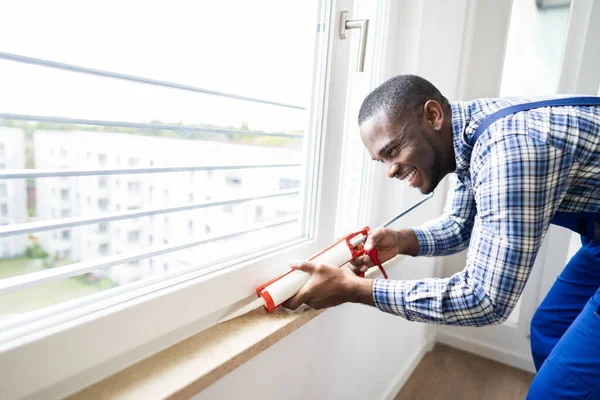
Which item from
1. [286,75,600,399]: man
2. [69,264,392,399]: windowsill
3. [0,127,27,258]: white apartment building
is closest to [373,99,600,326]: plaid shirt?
[286,75,600,399]: man

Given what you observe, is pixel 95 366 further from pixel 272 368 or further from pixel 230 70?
pixel 230 70

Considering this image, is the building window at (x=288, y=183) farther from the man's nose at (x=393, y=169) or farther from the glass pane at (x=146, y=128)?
the man's nose at (x=393, y=169)

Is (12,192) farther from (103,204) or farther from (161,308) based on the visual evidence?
(161,308)

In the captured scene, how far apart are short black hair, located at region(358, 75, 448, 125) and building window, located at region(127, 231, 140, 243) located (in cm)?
56

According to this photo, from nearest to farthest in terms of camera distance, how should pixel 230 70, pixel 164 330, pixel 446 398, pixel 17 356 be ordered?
pixel 17 356 → pixel 164 330 → pixel 230 70 → pixel 446 398

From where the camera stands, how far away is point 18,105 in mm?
485

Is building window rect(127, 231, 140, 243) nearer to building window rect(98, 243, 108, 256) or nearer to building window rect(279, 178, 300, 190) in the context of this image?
building window rect(98, 243, 108, 256)

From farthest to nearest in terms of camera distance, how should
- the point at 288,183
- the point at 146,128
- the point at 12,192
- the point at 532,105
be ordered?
the point at 288,183
the point at 532,105
the point at 146,128
the point at 12,192

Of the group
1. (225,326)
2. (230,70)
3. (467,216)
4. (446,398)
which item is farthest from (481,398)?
(230,70)

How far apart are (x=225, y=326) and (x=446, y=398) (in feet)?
4.40

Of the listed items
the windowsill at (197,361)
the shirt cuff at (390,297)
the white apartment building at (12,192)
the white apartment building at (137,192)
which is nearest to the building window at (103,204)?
the white apartment building at (137,192)

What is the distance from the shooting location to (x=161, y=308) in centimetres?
66

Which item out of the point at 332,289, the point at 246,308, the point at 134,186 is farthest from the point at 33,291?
the point at 332,289

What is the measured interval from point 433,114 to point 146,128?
0.63 m
